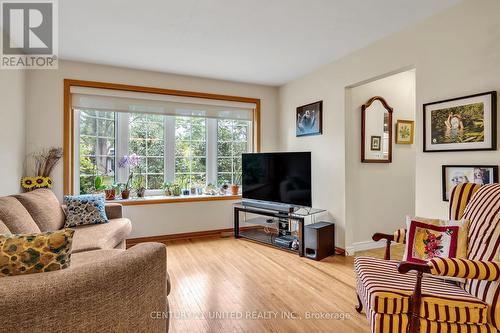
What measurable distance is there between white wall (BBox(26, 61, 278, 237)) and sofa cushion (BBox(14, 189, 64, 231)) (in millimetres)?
775

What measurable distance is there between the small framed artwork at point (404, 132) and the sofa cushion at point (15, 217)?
414 cm

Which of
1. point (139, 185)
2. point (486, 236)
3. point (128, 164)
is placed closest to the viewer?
point (486, 236)

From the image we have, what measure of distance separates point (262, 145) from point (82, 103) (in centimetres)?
267

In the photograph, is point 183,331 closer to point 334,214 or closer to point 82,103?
point 334,214

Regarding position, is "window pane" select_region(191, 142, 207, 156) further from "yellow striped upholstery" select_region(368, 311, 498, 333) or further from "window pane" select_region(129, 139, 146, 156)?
"yellow striped upholstery" select_region(368, 311, 498, 333)

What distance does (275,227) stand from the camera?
4.00 meters

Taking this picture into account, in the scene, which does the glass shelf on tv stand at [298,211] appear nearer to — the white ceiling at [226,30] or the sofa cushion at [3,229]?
the white ceiling at [226,30]

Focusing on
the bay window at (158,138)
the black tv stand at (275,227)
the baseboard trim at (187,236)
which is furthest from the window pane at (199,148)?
the baseboard trim at (187,236)

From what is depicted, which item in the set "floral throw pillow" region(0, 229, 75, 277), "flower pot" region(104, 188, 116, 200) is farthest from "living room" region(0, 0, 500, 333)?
"flower pot" region(104, 188, 116, 200)

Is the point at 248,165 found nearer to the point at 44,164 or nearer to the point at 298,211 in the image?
the point at 298,211

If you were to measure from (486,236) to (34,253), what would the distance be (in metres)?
2.24

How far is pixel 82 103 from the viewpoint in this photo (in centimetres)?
354

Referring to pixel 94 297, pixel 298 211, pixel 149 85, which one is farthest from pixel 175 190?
pixel 94 297

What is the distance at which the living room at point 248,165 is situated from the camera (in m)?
1.40
